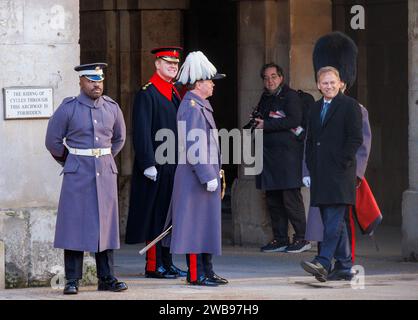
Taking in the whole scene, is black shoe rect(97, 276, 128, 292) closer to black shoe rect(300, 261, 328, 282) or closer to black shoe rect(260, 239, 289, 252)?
black shoe rect(300, 261, 328, 282)

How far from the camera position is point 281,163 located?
53.5 ft

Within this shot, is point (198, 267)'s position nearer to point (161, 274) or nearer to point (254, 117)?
point (161, 274)

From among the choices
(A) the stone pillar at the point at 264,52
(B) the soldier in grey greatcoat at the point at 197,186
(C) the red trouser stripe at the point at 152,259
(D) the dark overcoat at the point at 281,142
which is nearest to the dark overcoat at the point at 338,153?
(B) the soldier in grey greatcoat at the point at 197,186

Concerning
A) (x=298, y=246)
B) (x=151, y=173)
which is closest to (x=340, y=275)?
(x=151, y=173)

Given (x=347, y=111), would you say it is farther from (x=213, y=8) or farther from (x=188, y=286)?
(x=213, y=8)

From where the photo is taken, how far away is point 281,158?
16.3 m

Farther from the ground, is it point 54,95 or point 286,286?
point 54,95

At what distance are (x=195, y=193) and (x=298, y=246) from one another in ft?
10.8

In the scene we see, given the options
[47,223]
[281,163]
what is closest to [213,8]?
[281,163]

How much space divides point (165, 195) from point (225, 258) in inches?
74.6

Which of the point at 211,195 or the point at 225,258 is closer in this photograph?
the point at 211,195

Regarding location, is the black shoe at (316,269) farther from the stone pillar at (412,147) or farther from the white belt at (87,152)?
the stone pillar at (412,147)

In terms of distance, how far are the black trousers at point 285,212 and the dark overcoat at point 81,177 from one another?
13.3 feet

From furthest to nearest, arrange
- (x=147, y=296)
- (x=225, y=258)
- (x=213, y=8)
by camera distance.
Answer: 1. (x=213, y=8)
2. (x=225, y=258)
3. (x=147, y=296)
